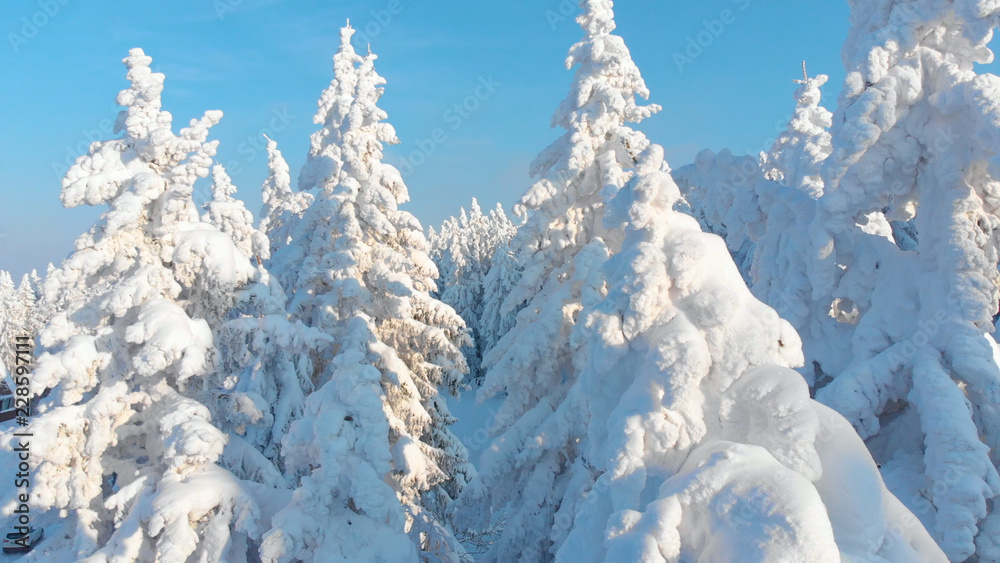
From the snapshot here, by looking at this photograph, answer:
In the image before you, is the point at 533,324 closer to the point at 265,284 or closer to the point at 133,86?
the point at 265,284

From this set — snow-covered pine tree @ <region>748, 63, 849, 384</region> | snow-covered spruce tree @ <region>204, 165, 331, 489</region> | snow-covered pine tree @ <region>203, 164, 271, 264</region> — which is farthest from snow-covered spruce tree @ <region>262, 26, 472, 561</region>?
snow-covered pine tree @ <region>748, 63, 849, 384</region>

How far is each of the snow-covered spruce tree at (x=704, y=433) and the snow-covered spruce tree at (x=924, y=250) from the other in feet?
14.0

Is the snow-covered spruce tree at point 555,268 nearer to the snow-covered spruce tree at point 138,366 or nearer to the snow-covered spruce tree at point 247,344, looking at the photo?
the snow-covered spruce tree at point 247,344

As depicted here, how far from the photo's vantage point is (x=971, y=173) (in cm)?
984

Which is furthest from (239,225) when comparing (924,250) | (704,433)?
(924,250)

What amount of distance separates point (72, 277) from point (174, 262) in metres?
1.34

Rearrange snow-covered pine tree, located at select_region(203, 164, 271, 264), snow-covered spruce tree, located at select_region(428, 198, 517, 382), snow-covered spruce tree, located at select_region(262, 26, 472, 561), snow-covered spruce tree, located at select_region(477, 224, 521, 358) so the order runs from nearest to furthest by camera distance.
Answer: snow-covered pine tree, located at select_region(203, 164, 271, 264)
snow-covered spruce tree, located at select_region(262, 26, 472, 561)
snow-covered spruce tree, located at select_region(477, 224, 521, 358)
snow-covered spruce tree, located at select_region(428, 198, 517, 382)

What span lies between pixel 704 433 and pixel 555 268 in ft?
22.5

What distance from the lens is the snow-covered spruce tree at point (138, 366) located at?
8305 mm

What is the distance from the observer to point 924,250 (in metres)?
10.3

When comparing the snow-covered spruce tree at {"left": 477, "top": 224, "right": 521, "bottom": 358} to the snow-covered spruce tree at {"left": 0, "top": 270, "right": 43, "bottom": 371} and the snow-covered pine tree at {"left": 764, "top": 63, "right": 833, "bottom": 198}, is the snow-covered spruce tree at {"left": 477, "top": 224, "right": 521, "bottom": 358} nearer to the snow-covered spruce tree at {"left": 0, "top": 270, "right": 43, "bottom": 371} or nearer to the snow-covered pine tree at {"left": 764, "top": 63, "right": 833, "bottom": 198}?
the snow-covered pine tree at {"left": 764, "top": 63, "right": 833, "bottom": 198}

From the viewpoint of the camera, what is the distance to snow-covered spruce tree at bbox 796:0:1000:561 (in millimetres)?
8844

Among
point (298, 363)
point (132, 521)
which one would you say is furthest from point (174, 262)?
point (298, 363)

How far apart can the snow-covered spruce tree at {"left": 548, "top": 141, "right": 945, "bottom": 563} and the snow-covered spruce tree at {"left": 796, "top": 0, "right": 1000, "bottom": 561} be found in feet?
14.0
